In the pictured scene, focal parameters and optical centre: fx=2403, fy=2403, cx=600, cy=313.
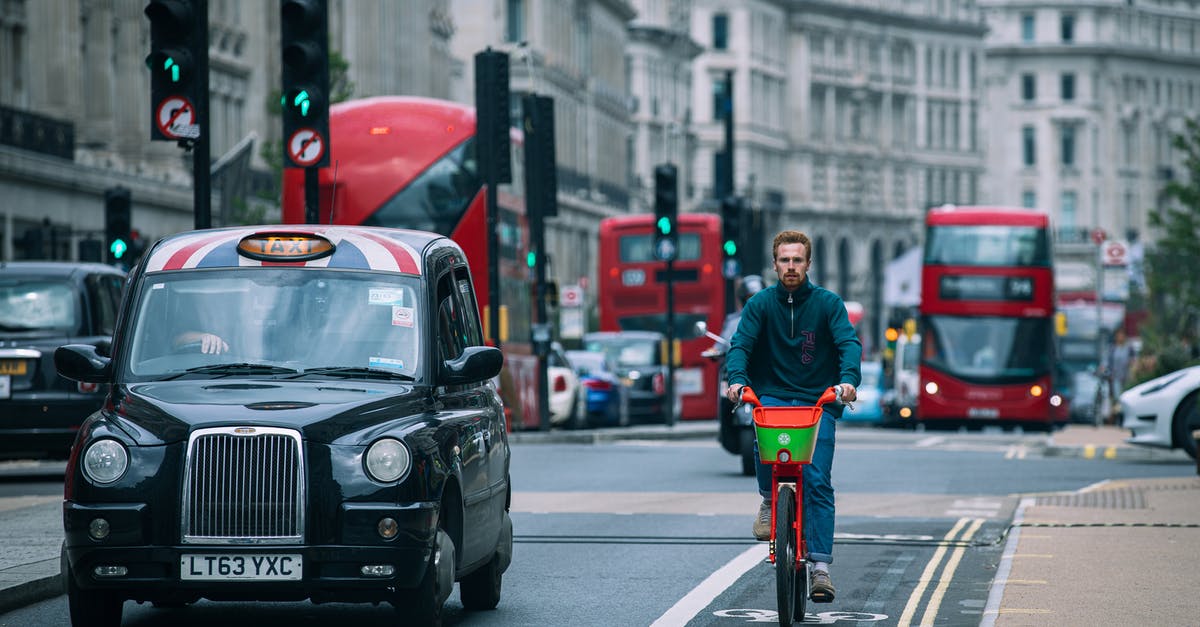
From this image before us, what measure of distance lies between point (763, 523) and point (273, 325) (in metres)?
2.33

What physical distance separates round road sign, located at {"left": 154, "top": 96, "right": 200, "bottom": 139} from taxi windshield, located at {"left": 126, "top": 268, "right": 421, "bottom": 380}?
5547 millimetres

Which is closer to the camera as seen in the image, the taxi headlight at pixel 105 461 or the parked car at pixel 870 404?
the taxi headlight at pixel 105 461

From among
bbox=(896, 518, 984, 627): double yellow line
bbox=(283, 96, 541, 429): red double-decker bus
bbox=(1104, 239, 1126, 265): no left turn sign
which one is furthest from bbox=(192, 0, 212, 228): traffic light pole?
bbox=(1104, 239, 1126, 265): no left turn sign

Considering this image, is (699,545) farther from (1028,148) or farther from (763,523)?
(1028,148)

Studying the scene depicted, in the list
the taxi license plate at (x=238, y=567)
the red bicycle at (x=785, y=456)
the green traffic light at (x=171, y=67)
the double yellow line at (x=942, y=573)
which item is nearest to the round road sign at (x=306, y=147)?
the green traffic light at (x=171, y=67)

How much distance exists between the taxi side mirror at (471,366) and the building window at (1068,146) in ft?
547

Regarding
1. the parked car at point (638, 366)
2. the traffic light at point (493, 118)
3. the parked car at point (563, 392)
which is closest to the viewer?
the traffic light at point (493, 118)

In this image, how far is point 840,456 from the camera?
94.9ft

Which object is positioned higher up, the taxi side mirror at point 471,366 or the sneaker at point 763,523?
the taxi side mirror at point 471,366

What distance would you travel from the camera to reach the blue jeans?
34.8 feet

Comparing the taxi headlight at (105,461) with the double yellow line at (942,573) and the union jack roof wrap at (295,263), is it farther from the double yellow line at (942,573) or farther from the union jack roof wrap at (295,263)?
the double yellow line at (942,573)

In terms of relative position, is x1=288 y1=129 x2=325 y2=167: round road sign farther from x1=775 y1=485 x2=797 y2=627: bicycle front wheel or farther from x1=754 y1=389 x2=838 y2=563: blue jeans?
x1=775 y1=485 x2=797 y2=627: bicycle front wheel

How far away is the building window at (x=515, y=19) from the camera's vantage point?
88.5 meters

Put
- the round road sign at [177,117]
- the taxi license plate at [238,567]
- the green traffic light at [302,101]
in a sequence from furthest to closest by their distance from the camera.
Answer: the green traffic light at [302,101] < the round road sign at [177,117] < the taxi license plate at [238,567]
